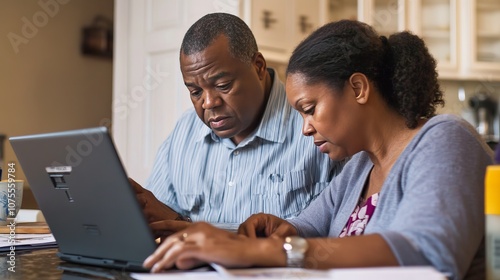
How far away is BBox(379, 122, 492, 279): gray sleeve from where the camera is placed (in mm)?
1038

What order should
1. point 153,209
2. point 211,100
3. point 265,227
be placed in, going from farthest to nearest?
point 211,100 → point 153,209 → point 265,227

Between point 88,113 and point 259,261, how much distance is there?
492cm

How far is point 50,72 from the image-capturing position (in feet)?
17.7

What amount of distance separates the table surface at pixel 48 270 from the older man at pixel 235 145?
483mm

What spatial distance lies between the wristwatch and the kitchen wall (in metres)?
4.39

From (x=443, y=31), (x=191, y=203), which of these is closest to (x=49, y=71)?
(x=443, y=31)

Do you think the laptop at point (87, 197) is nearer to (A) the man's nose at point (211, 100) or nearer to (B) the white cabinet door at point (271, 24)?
(A) the man's nose at point (211, 100)

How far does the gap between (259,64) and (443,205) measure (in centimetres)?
108

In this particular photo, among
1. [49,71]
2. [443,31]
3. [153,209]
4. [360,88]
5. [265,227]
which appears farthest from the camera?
[49,71]

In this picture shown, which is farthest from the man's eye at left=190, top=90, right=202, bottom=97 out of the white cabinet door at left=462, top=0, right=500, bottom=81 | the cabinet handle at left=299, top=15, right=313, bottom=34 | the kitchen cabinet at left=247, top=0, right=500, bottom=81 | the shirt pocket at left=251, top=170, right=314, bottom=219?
the white cabinet door at left=462, top=0, right=500, bottom=81

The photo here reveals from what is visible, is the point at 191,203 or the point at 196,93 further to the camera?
the point at 191,203

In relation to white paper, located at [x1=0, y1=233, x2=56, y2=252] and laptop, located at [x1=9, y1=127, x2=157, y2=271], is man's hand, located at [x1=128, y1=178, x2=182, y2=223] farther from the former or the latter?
laptop, located at [x1=9, y1=127, x2=157, y2=271]

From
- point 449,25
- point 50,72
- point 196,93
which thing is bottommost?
point 196,93

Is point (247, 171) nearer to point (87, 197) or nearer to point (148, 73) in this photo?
point (87, 197)
